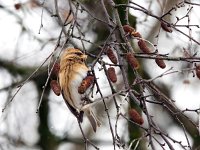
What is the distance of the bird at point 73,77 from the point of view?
3.54 meters

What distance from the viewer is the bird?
11.6 ft

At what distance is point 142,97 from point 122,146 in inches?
9.9

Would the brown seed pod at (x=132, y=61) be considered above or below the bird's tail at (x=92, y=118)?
below

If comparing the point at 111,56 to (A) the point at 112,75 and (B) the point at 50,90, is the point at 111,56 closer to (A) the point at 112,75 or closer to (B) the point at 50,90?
(A) the point at 112,75

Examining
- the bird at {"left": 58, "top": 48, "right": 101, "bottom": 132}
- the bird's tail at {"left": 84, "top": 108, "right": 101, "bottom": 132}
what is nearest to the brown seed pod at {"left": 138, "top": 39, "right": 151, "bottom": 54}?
the bird at {"left": 58, "top": 48, "right": 101, "bottom": 132}

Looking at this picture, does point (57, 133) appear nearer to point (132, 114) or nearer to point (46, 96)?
A: point (46, 96)

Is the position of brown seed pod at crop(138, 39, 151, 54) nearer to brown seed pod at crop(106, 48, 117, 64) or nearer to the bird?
brown seed pod at crop(106, 48, 117, 64)

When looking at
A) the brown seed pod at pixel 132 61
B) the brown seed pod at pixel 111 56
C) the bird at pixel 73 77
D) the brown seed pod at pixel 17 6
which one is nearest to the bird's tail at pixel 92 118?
the bird at pixel 73 77

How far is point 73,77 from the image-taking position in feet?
12.1

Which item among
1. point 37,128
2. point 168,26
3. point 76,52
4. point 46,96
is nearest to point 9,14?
point 46,96

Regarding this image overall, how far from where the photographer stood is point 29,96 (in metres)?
6.65

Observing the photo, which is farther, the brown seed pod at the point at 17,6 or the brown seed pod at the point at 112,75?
the brown seed pod at the point at 17,6

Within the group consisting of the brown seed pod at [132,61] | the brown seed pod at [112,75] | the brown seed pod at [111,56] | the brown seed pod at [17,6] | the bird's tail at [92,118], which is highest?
the brown seed pod at [17,6]

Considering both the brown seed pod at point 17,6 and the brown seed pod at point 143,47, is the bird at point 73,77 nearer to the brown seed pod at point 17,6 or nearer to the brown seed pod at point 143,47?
the brown seed pod at point 143,47
